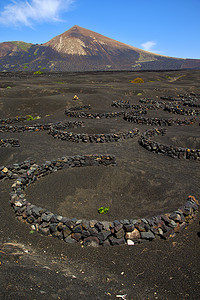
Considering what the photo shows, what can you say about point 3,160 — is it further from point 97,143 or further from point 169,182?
point 169,182

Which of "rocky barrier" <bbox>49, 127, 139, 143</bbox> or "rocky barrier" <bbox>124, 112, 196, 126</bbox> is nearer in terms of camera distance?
"rocky barrier" <bbox>49, 127, 139, 143</bbox>

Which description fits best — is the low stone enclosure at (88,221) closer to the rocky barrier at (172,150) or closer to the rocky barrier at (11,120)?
A: the rocky barrier at (172,150)

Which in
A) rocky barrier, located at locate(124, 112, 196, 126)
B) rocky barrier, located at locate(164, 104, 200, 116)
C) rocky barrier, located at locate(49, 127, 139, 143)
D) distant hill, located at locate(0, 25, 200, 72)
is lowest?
rocky barrier, located at locate(49, 127, 139, 143)

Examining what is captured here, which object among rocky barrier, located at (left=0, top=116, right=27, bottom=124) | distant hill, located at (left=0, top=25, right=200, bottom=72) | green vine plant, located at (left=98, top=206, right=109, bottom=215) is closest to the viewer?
green vine plant, located at (left=98, top=206, right=109, bottom=215)

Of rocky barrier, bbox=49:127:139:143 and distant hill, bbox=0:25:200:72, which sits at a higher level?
distant hill, bbox=0:25:200:72

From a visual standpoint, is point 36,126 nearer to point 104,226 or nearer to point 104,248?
point 104,226

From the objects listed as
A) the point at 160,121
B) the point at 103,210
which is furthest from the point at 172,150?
the point at 160,121

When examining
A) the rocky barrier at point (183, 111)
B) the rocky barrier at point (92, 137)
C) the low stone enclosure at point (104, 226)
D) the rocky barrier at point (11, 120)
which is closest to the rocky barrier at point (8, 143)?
the rocky barrier at point (92, 137)

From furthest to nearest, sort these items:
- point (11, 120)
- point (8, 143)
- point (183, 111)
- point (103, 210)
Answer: point (183, 111)
point (11, 120)
point (8, 143)
point (103, 210)

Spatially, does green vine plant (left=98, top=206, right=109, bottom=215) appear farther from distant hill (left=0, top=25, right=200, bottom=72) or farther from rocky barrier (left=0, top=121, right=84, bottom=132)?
distant hill (left=0, top=25, right=200, bottom=72)

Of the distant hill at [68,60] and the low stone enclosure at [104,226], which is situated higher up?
the distant hill at [68,60]

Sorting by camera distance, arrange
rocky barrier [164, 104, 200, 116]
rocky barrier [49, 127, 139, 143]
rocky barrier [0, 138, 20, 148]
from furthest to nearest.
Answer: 1. rocky barrier [164, 104, 200, 116]
2. rocky barrier [49, 127, 139, 143]
3. rocky barrier [0, 138, 20, 148]

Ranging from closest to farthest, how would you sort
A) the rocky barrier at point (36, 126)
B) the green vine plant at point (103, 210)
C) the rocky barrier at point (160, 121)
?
the green vine plant at point (103, 210)
the rocky barrier at point (36, 126)
the rocky barrier at point (160, 121)

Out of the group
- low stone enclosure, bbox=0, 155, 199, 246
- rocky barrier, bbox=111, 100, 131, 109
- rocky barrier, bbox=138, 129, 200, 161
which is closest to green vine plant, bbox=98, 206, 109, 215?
low stone enclosure, bbox=0, 155, 199, 246
